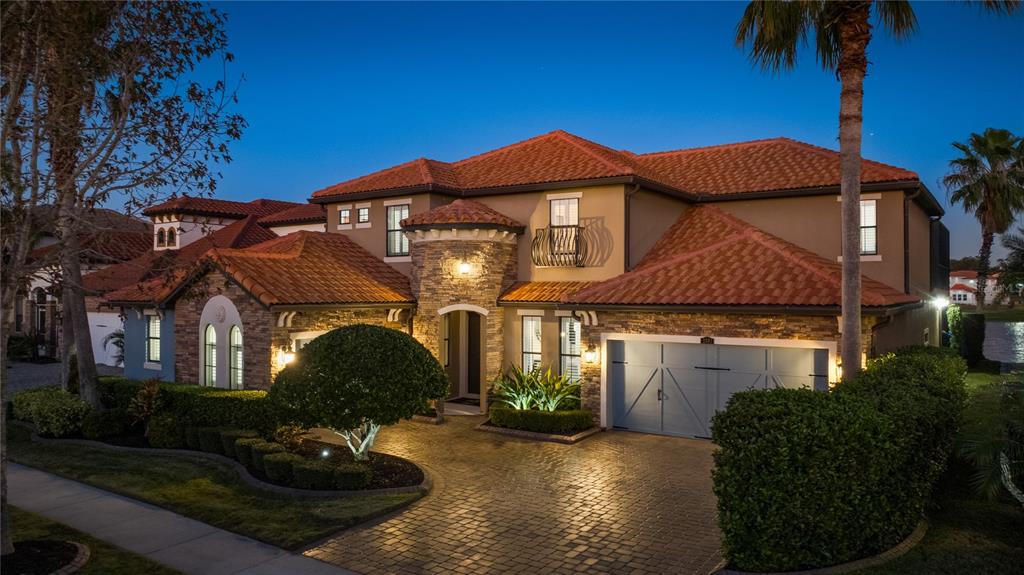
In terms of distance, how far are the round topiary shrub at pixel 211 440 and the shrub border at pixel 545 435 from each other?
5.87 metres

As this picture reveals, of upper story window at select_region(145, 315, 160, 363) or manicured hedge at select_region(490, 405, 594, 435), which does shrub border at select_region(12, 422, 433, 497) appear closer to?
manicured hedge at select_region(490, 405, 594, 435)

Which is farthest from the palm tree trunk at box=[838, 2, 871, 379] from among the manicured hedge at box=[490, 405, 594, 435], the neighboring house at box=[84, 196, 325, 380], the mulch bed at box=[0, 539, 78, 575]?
the neighboring house at box=[84, 196, 325, 380]

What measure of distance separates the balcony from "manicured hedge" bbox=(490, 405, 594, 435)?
4423mm

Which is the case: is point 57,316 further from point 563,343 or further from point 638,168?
point 638,168

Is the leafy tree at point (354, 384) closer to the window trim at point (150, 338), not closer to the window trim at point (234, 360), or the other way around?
the window trim at point (234, 360)

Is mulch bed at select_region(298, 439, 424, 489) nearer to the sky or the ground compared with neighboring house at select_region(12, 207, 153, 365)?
nearer to the ground

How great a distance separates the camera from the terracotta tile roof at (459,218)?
1816 cm

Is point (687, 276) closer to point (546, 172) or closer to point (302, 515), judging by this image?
point (546, 172)

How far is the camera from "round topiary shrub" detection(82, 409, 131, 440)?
1490cm

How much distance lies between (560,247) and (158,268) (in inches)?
418

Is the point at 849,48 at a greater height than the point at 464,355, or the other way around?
the point at 849,48

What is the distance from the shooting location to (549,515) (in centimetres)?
1022

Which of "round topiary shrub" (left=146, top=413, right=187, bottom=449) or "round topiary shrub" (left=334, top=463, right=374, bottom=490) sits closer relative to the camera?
"round topiary shrub" (left=334, top=463, right=374, bottom=490)

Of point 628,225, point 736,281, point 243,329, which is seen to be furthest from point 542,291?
point 243,329
